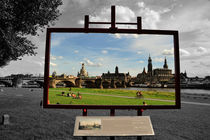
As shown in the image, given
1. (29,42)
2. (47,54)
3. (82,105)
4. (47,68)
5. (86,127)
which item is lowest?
(86,127)

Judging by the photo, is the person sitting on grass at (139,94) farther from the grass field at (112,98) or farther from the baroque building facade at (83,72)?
the baroque building facade at (83,72)

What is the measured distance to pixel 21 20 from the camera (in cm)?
1462

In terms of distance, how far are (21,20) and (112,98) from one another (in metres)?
13.4

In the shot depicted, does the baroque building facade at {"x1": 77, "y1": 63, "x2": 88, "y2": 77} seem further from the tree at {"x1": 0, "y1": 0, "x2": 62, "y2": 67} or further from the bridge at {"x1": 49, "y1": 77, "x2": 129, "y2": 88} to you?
the tree at {"x1": 0, "y1": 0, "x2": 62, "y2": 67}

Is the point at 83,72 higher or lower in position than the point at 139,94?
higher

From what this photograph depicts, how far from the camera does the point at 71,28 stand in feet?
19.6

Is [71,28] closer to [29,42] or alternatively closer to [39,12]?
[39,12]

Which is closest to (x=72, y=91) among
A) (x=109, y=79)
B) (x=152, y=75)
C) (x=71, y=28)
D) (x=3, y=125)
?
(x=109, y=79)

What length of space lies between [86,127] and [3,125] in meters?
8.19

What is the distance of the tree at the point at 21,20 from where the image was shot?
44.3 ft

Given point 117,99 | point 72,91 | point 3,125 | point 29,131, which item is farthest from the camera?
point 3,125

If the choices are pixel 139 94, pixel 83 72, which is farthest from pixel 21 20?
pixel 139 94

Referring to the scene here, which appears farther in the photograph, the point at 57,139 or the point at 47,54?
the point at 57,139

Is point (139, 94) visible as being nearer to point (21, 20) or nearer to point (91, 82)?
point (91, 82)
